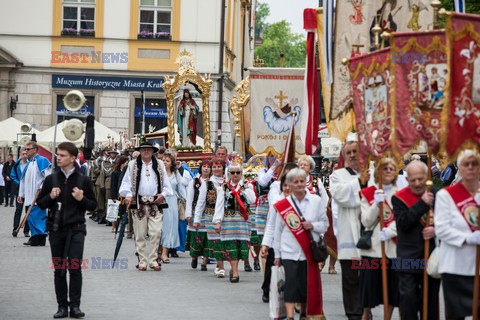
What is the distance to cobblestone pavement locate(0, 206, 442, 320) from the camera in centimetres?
1309

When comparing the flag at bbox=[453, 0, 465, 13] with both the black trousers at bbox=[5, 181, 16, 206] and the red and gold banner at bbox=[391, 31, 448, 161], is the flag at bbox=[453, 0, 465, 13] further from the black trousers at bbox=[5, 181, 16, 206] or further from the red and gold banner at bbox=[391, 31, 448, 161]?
the black trousers at bbox=[5, 181, 16, 206]

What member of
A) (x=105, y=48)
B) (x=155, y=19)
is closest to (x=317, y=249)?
(x=155, y=19)

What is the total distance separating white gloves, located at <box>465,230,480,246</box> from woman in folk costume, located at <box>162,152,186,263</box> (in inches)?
449

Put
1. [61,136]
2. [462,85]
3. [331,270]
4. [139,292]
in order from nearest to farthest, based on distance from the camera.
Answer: [462,85], [139,292], [331,270], [61,136]

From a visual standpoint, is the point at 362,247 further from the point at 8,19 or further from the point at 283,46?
the point at 283,46

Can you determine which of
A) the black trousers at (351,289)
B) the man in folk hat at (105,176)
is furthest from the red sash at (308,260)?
the man in folk hat at (105,176)

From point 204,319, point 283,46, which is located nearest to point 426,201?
point 204,319

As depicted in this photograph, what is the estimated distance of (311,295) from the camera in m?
11.8

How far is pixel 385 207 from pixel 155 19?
119ft

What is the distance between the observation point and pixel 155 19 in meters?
46.9

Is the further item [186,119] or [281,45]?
[281,45]

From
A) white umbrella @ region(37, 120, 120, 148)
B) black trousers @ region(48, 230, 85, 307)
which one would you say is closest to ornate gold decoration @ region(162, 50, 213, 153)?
white umbrella @ region(37, 120, 120, 148)

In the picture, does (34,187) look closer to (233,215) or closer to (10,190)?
(233,215)

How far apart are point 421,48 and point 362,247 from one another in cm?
234
